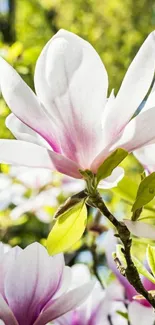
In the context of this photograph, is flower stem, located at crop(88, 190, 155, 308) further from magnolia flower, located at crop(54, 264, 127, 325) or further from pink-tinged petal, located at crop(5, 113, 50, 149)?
magnolia flower, located at crop(54, 264, 127, 325)

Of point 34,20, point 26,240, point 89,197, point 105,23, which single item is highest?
point 89,197

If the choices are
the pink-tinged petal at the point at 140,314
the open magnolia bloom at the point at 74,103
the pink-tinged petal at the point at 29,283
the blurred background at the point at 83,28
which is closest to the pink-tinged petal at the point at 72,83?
the open magnolia bloom at the point at 74,103

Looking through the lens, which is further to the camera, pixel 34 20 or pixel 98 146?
pixel 34 20

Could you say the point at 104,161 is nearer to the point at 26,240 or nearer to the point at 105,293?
the point at 105,293

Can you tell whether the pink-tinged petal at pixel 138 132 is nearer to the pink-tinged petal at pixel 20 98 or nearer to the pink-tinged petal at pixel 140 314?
the pink-tinged petal at pixel 20 98

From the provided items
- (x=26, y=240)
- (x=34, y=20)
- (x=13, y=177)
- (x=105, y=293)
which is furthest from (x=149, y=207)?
(x=34, y=20)

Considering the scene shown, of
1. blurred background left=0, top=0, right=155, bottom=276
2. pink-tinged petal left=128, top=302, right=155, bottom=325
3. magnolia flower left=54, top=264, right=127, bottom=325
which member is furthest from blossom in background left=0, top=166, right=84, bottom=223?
pink-tinged petal left=128, top=302, right=155, bottom=325

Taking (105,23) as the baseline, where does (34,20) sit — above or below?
above
